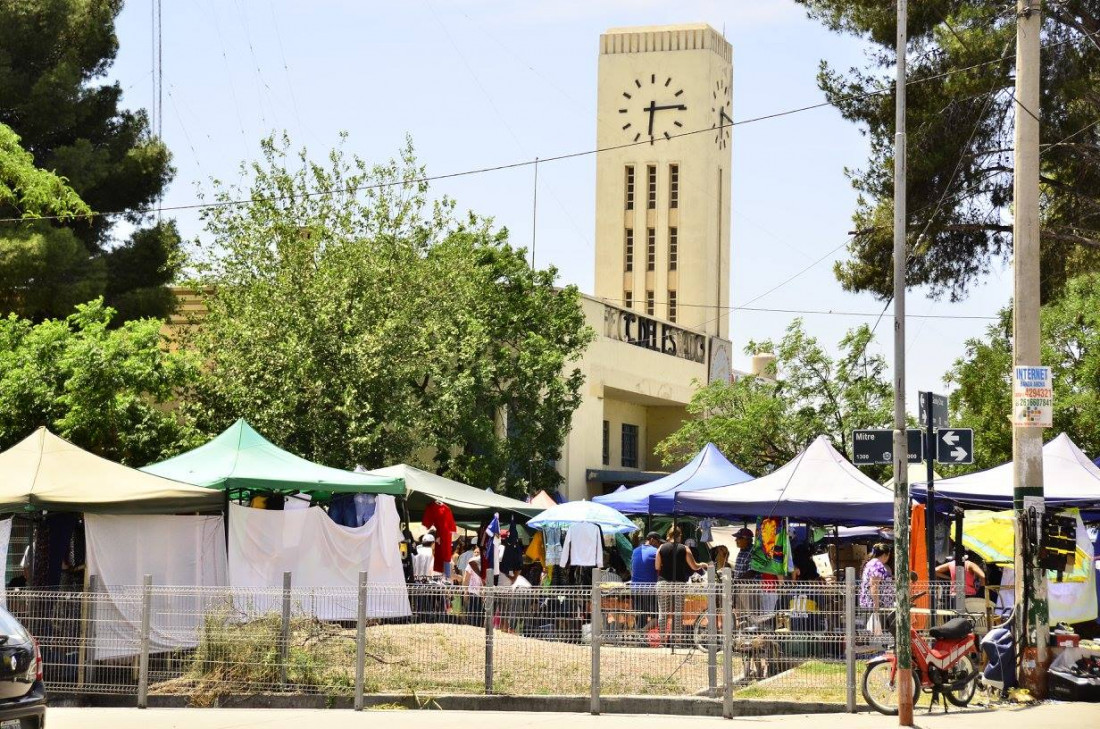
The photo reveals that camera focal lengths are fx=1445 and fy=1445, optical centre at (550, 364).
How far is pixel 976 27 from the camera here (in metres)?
22.2

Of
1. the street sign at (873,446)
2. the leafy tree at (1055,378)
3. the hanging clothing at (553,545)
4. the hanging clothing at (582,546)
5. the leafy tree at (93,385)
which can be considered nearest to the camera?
the street sign at (873,446)

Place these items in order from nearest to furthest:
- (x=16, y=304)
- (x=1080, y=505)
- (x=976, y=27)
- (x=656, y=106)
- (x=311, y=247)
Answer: (x=1080, y=505) < (x=976, y=27) < (x=311, y=247) < (x=16, y=304) < (x=656, y=106)

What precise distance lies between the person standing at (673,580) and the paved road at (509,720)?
890mm

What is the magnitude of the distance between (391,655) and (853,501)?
8502 mm

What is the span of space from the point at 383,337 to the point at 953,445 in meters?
17.2

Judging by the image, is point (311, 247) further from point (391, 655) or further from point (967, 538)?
point (391, 655)

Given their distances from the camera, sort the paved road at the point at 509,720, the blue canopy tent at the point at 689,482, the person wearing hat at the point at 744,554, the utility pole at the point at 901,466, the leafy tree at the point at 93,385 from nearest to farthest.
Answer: the utility pole at the point at 901,466 < the paved road at the point at 509,720 < the person wearing hat at the point at 744,554 < the blue canopy tent at the point at 689,482 < the leafy tree at the point at 93,385

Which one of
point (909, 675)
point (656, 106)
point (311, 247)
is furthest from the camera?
point (656, 106)

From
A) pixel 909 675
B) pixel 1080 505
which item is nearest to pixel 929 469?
pixel 909 675

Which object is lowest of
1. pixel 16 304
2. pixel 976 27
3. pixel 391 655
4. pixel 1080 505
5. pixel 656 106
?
pixel 391 655

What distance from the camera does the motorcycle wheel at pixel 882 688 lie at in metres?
14.3

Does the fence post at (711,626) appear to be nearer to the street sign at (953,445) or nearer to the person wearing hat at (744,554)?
the street sign at (953,445)

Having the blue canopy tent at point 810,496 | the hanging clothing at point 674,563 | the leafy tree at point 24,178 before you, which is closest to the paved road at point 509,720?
the hanging clothing at point 674,563

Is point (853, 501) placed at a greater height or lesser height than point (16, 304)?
lesser
